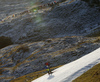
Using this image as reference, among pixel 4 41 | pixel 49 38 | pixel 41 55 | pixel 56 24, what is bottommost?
pixel 41 55

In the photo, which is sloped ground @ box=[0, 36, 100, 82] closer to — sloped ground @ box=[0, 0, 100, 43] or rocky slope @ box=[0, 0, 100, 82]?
rocky slope @ box=[0, 0, 100, 82]

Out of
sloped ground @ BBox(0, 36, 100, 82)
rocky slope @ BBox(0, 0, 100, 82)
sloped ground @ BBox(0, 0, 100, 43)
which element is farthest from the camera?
sloped ground @ BBox(0, 0, 100, 43)

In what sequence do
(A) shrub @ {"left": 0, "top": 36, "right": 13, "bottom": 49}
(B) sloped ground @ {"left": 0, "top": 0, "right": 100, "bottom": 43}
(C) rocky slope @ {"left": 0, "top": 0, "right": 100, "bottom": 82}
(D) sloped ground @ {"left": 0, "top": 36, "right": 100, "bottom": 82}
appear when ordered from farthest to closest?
(A) shrub @ {"left": 0, "top": 36, "right": 13, "bottom": 49}
(B) sloped ground @ {"left": 0, "top": 0, "right": 100, "bottom": 43}
(C) rocky slope @ {"left": 0, "top": 0, "right": 100, "bottom": 82}
(D) sloped ground @ {"left": 0, "top": 36, "right": 100, "bottom": 82}

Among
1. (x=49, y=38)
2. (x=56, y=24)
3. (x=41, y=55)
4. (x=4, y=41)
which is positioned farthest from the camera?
(x=4, y=41)

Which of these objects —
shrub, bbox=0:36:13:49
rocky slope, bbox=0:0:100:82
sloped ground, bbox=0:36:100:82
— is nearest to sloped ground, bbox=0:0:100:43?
rocky slope, bbox=0:0:100:82

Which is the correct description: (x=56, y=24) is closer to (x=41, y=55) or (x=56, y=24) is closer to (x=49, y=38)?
(x=49, y=38)

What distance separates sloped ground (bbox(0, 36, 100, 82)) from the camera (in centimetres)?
2293

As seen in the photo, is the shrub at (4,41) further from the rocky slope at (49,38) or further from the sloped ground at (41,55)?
the sloped ground at (41,55)

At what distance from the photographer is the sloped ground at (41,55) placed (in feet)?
75.2

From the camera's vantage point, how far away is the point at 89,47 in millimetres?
24516

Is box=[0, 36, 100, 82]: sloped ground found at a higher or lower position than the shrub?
lower

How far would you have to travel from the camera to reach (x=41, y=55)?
2605 cm

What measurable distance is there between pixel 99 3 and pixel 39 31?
90.0 feet

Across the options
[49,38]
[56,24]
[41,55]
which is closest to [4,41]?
[49,38]
